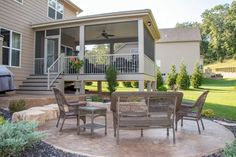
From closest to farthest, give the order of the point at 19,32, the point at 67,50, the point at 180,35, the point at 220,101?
the point at 19,32 < the point at 220,101 < the point at 67,50 < the point at 180,35

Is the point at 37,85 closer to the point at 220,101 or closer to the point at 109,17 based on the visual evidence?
the point at 109,17

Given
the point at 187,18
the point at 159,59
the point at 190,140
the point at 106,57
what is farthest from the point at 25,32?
the point at 187,18

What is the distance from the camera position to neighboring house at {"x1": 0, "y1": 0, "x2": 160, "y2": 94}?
11898 mm

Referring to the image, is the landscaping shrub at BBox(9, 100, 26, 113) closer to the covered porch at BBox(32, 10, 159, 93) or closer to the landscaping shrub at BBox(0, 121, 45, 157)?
the landscaping shrub at BBox(0, 121, 45, 157)

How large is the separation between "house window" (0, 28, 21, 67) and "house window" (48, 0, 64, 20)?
12.5 feet

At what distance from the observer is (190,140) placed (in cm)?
528

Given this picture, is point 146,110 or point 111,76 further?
point 111,76

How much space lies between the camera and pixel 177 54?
33.3 metres

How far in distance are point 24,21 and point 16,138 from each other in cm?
1088

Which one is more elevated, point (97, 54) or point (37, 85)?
point (97, 54)

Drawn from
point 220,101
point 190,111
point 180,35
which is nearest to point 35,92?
point 190,111

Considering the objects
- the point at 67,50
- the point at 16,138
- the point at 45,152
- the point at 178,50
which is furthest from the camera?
the point at 178,50

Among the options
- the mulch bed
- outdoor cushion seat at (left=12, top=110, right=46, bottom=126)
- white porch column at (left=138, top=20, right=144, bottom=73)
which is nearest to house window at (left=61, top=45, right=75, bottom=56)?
white porch column at (left=138, top=20, right=144, bottom=73)

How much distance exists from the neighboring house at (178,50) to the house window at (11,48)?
22616 millimetres
